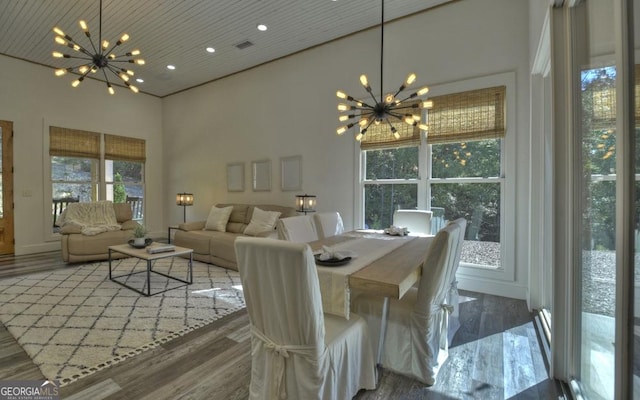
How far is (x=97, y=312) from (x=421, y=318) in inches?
120

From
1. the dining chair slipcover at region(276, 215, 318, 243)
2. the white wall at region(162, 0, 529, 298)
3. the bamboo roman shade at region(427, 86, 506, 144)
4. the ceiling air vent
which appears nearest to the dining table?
the dining chair slipcover at region(276, 215, 318, 243)

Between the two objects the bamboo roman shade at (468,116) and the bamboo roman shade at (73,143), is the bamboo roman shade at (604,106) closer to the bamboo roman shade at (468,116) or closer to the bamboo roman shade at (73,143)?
the bamboo roman shade at (468,116)

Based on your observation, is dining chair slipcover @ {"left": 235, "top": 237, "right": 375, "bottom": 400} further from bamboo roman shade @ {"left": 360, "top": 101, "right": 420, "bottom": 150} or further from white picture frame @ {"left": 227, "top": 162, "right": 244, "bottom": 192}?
white picture frame @ {"left": 227, "top": 162, "right": 244, "bottom": 192}

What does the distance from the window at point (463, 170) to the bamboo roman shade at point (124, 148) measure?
615 cm

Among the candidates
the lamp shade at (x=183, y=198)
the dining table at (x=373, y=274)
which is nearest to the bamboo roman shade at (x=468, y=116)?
the dining table at (x=373, y=274)

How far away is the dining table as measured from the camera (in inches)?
65.2

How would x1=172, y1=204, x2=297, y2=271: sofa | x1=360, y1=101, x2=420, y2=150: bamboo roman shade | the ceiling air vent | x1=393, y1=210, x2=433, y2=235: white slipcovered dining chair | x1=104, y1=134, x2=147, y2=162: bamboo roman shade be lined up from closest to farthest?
1. x1=393, y1=210, x2=433, y2=235: white slipcovered dining chair
2. x1=360, y1=101, x2=420, y2=150: bamboo roman shade
3. x1=172, y1=204, x2=297, y2=271: sofa
4. the ceiling air vent
5. x1=104, y1=134, x2=147, y2=162: bamboo roman shade

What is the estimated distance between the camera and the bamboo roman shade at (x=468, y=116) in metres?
3.61

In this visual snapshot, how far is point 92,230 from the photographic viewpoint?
199 inches

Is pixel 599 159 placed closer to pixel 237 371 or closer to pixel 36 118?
pixel 237 371

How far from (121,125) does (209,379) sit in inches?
279

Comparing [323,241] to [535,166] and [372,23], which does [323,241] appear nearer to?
[535,166]

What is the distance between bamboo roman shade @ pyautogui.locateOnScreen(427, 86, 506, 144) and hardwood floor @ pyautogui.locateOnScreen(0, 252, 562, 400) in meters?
2.21

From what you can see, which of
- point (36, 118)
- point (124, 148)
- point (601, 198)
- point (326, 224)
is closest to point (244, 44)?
point (326, 224)
